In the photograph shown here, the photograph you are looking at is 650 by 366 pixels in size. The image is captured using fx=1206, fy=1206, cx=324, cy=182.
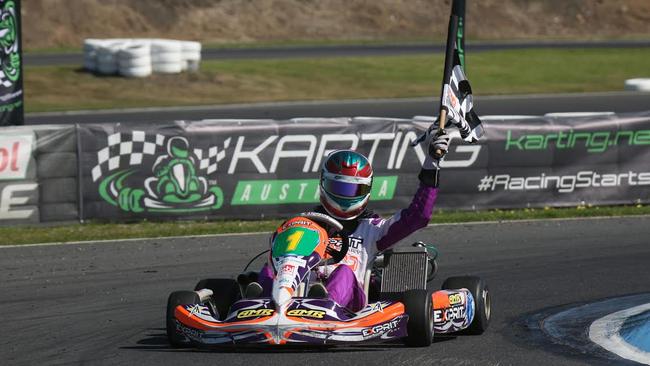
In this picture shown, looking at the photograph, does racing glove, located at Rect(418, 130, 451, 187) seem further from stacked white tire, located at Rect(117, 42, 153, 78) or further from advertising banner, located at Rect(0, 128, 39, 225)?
stacked white tire, located at Rect(117, 42, 153, 78)

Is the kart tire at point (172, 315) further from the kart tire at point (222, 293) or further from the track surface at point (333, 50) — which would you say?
the track surface at point (333, 50)

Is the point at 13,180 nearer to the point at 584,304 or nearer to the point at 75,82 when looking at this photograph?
the point at 584,304

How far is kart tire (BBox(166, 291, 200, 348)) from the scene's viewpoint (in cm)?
802

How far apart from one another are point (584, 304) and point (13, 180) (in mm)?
7955

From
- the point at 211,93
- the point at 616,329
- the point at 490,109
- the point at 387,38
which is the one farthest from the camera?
the point at 387,38

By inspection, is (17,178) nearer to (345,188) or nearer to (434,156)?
(345,188)

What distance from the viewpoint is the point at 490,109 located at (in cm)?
2706

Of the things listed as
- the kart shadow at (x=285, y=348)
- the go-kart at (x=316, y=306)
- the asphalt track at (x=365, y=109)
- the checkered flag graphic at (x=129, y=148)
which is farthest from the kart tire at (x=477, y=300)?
the asphalt track at (x=365, y=109)

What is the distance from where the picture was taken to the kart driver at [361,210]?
8430 millimetres

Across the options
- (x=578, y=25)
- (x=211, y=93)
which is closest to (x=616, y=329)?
(x=211, y=93)

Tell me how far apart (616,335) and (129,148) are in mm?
8499

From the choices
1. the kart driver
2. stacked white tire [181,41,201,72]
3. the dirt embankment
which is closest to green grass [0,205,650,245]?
the kart driver

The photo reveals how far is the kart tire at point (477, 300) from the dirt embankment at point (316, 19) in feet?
121

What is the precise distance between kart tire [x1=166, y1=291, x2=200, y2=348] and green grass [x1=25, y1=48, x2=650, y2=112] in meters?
21.0
